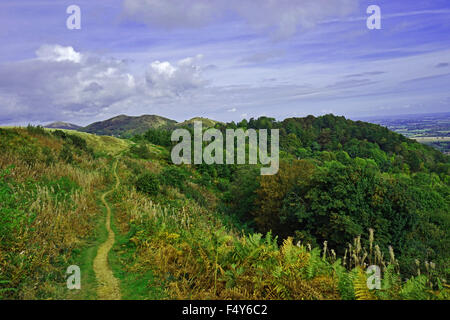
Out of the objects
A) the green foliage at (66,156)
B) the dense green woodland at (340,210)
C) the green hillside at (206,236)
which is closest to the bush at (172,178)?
the green hillside at (206,236)

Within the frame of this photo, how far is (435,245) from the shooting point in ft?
71.1

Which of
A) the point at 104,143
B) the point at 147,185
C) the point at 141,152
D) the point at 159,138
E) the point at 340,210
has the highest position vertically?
the point at 159,138

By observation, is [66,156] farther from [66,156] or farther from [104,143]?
[104,143]

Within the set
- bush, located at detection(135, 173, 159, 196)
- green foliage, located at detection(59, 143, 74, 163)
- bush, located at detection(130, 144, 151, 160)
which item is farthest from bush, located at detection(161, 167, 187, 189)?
bush, located at detection(130, 144, 151, 160)

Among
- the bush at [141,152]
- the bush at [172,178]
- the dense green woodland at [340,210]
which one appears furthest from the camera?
the bush at [141,152]

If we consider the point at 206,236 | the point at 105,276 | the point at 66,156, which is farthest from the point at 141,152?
the point at 105,276

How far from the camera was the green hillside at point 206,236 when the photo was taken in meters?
5.05

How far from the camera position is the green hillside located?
5051 mm

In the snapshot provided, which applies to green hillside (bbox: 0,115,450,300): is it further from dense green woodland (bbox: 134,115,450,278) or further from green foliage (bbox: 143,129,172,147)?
green foliage (bbox: 143,129,172,147)

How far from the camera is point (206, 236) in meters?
7.12

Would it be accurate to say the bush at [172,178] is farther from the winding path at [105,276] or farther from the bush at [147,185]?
the winding path at [105,276]
